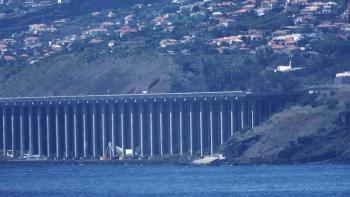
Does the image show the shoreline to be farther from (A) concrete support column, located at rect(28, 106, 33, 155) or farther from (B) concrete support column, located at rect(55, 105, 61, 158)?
(B) concrete support column, located at rect(55, 105, 61, 158)

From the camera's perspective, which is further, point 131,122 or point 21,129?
point 21,129

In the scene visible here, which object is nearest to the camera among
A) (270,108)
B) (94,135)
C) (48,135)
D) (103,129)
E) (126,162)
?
(270,108)

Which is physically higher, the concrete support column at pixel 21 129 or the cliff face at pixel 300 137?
the cliff face at pixel 300 137

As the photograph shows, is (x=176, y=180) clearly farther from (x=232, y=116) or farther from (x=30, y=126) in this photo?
(x=30, y=126)

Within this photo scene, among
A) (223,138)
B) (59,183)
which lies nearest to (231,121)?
(223,138)

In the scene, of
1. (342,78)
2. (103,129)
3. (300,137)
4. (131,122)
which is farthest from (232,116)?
(342,78)

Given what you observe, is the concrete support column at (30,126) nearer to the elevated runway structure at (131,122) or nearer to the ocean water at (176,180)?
the elevated runway structure at (131,122)

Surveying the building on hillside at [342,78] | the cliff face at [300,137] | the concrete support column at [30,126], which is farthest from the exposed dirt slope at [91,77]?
the cliff face at [300,137]

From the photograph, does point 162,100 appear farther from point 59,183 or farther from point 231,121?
point 59,183
